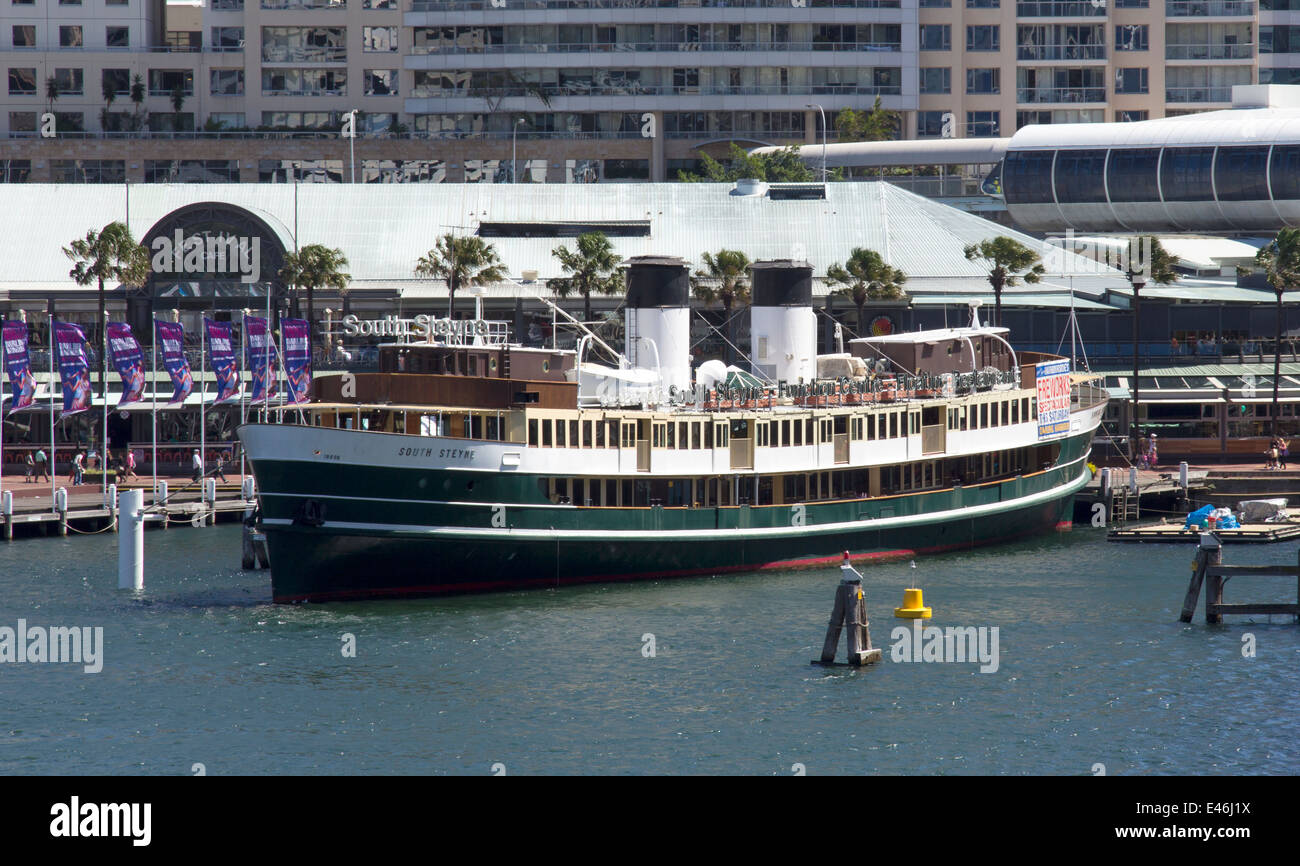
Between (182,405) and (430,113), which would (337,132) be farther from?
(182,405)

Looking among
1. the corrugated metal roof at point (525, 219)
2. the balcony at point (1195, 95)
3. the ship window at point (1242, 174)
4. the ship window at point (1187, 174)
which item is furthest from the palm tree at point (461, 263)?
the balcony at point (1195, 95)

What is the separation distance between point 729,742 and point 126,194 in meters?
79.8

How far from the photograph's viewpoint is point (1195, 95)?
15200cm

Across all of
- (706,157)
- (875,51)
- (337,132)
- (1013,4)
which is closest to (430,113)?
(337,132)

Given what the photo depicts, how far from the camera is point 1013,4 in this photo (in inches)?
5802

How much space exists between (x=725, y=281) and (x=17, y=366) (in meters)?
35.9

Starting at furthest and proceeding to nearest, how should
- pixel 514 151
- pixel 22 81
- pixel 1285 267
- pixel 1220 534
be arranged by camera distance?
1. pixel 22 81
2. pixel 514 151
3. pixel 1285 267
4. pixel 1220 534

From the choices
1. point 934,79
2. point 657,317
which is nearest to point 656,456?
point 657,317

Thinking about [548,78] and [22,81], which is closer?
[548,78]

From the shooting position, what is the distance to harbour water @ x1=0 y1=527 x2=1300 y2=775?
41656 millimetres

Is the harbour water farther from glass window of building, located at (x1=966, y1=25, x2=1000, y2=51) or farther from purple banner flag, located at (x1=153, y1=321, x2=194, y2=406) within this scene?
glass window of building, located at (x1=966, y1=25, x2=1000, y2=51)

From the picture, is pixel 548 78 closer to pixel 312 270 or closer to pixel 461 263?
pixel 461 263

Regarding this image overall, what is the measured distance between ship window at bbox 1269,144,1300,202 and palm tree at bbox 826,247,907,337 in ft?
97.4
